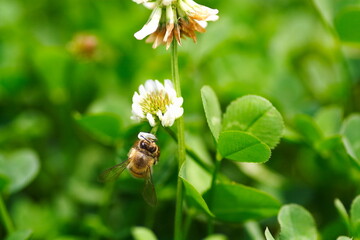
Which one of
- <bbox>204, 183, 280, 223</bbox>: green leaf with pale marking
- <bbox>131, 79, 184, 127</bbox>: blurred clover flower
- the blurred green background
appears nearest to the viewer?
<bbox>131, 79, 184, 127</bbox>: blurred clover flower

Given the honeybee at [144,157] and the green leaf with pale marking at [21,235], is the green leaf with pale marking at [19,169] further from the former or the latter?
the honeybee at [144,157]

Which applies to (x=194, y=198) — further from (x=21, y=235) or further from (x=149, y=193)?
(x=21, y=235)

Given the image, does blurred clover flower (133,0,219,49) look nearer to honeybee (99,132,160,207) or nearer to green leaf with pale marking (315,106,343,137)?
honeybee (99,132,160,207)

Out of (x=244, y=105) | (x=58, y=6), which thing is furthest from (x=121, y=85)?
(x=244, y=105)

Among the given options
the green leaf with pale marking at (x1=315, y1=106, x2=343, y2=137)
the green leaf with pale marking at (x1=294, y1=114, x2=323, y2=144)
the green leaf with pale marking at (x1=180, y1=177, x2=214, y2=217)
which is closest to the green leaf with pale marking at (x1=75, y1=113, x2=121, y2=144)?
the green leaf with pale marking at (x1=180, y1=177, x2=214, y2=217)

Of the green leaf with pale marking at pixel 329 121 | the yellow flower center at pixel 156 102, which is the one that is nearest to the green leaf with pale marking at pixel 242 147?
the yellow flower center at pixel 156 102

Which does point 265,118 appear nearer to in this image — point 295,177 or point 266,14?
point 295,177
